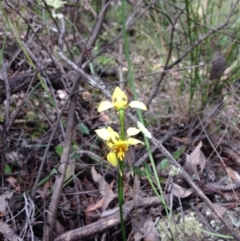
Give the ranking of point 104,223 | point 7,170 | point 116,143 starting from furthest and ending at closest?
point 7,170 < point 104,223 < point 116,143

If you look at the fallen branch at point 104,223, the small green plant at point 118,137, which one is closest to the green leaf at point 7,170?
the fallen branch at point 104,223

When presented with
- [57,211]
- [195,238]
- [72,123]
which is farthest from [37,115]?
[195,238]

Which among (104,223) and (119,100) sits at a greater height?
(119,100)

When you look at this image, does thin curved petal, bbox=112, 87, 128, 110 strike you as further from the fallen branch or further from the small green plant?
the fallen branch

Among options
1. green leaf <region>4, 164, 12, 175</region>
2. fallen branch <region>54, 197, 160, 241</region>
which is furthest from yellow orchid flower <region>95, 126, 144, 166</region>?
green leaf <region>4, 164, 12, 175</region>

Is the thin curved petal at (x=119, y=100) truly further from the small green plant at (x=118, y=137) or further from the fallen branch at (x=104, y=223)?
the fallen branch at (x=104, y=223)

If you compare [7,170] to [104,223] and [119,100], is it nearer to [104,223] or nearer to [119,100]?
[104,223]

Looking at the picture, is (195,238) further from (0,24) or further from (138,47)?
(138,47)

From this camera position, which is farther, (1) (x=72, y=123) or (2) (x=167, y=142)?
(2) (x=167, y=142)

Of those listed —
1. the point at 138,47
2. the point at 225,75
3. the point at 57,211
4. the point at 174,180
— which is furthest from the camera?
the point at 138,47

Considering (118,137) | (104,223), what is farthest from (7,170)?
(118,137)

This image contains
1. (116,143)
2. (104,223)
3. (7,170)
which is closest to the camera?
(116,143)
